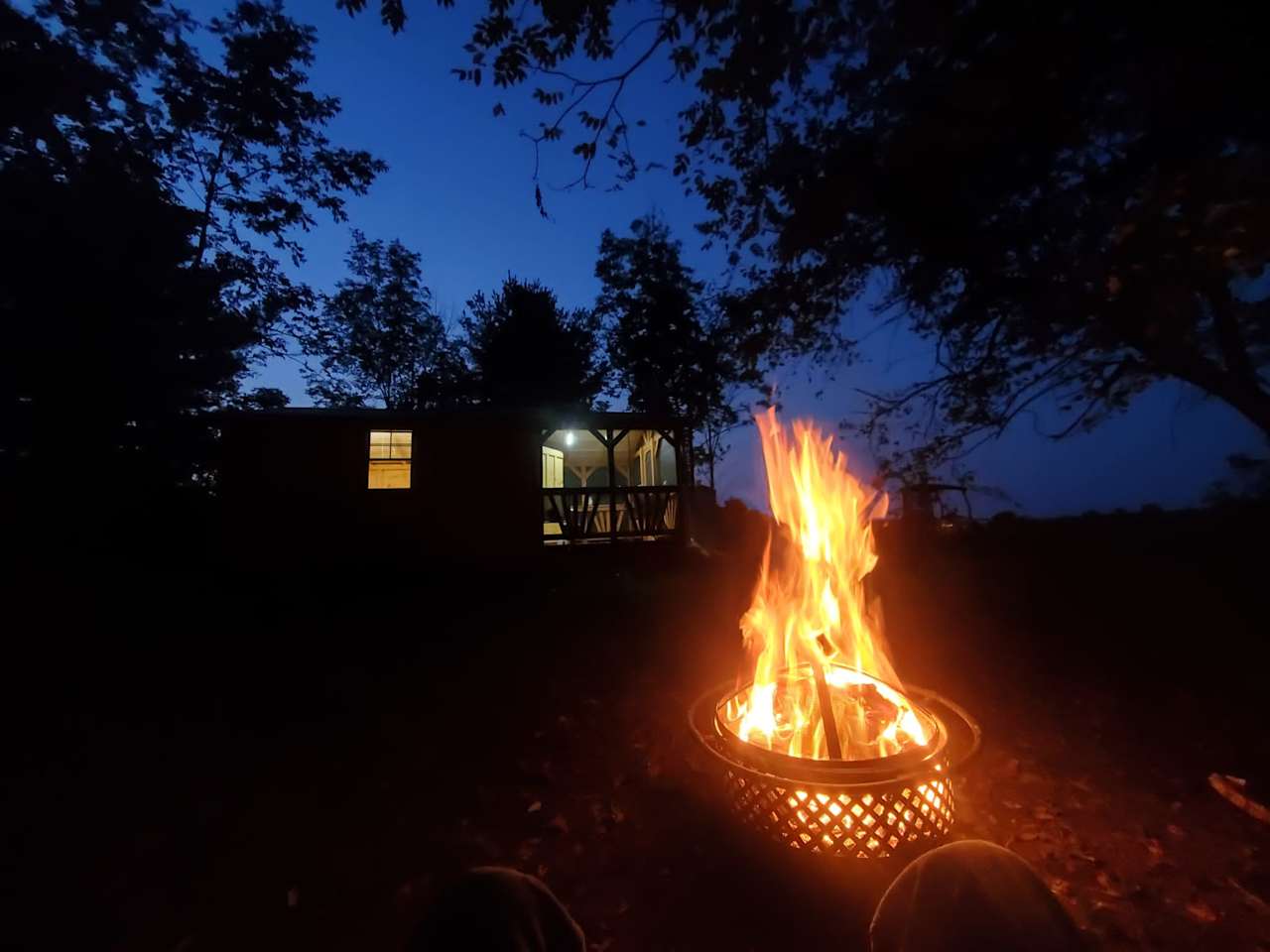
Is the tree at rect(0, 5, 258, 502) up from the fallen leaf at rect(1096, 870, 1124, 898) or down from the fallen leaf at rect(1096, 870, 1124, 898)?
up

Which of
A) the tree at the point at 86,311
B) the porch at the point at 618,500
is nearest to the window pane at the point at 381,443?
the porch at the point at 618,500

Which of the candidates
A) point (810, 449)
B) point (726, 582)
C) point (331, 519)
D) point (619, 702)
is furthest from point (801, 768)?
point (331, 519)

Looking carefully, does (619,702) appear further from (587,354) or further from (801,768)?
(587,354)

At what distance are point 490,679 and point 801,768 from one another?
A: 170 inches

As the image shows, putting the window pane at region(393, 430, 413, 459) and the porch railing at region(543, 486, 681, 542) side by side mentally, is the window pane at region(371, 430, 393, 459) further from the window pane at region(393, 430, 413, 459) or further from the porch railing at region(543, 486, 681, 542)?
the porch railing at region(543, 486, 681, 542)

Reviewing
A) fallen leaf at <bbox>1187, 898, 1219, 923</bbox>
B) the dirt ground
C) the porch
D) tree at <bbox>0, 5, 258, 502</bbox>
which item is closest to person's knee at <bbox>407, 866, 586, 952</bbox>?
the dirt ground

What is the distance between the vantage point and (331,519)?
13.0m

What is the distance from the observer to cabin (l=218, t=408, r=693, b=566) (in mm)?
12805

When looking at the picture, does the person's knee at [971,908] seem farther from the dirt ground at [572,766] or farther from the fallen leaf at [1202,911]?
the fallen leaf at [1202,911]

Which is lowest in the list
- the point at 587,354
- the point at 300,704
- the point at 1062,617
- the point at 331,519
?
the point at 300,704

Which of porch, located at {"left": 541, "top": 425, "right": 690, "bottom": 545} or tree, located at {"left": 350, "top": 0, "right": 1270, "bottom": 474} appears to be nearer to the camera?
tree, located at {"left": 350, "top": 0, "right": 1270, "bottom": 474}

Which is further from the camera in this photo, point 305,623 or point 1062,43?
point 305,623

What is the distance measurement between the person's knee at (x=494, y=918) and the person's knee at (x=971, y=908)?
1.21 meters

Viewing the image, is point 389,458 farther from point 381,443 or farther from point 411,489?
point 411,489
